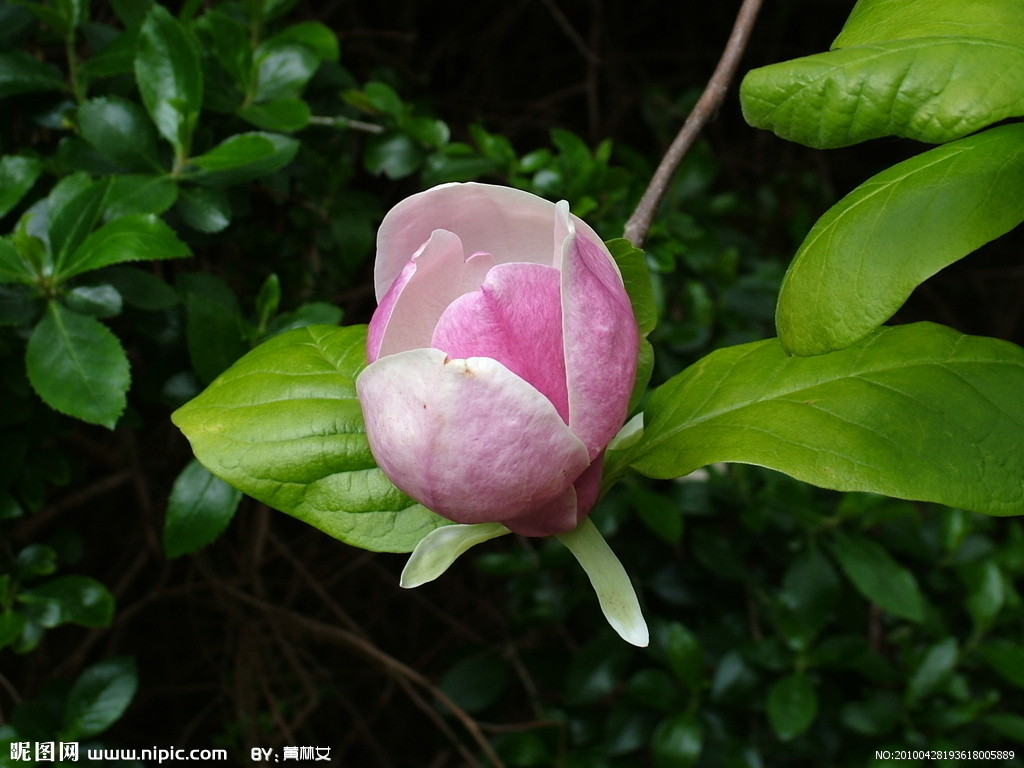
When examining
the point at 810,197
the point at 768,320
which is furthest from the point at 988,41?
the point at 810,197

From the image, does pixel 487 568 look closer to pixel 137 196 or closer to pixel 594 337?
pixel 137 196

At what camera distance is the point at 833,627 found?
1.47 m

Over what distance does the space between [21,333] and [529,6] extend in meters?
1.36

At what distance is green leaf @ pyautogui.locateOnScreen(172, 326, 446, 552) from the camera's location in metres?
0.56

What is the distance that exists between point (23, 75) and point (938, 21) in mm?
810

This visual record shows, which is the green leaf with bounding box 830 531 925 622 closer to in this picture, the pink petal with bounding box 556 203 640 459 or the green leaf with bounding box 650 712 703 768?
the green leaf with bounding box 650 712 703 768

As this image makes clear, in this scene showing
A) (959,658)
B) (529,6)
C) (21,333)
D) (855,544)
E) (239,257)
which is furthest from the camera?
(529,6)

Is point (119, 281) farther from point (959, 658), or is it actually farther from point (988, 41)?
point (959, 658)

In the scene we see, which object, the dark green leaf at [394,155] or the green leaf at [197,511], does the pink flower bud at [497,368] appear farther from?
the dark green leaf at [394,155]

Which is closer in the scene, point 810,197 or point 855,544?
point 855,544

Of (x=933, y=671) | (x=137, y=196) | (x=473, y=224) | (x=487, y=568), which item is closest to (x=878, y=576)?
(x=933, y=671)

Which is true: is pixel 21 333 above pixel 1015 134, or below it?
below

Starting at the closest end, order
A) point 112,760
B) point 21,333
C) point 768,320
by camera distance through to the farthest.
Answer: point 21,333, point 112,760, point 768,320

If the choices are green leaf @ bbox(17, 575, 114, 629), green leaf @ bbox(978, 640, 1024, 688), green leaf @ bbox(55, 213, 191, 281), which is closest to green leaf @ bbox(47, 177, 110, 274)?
green leaf @ bbox(55, 213, 191, 281)
